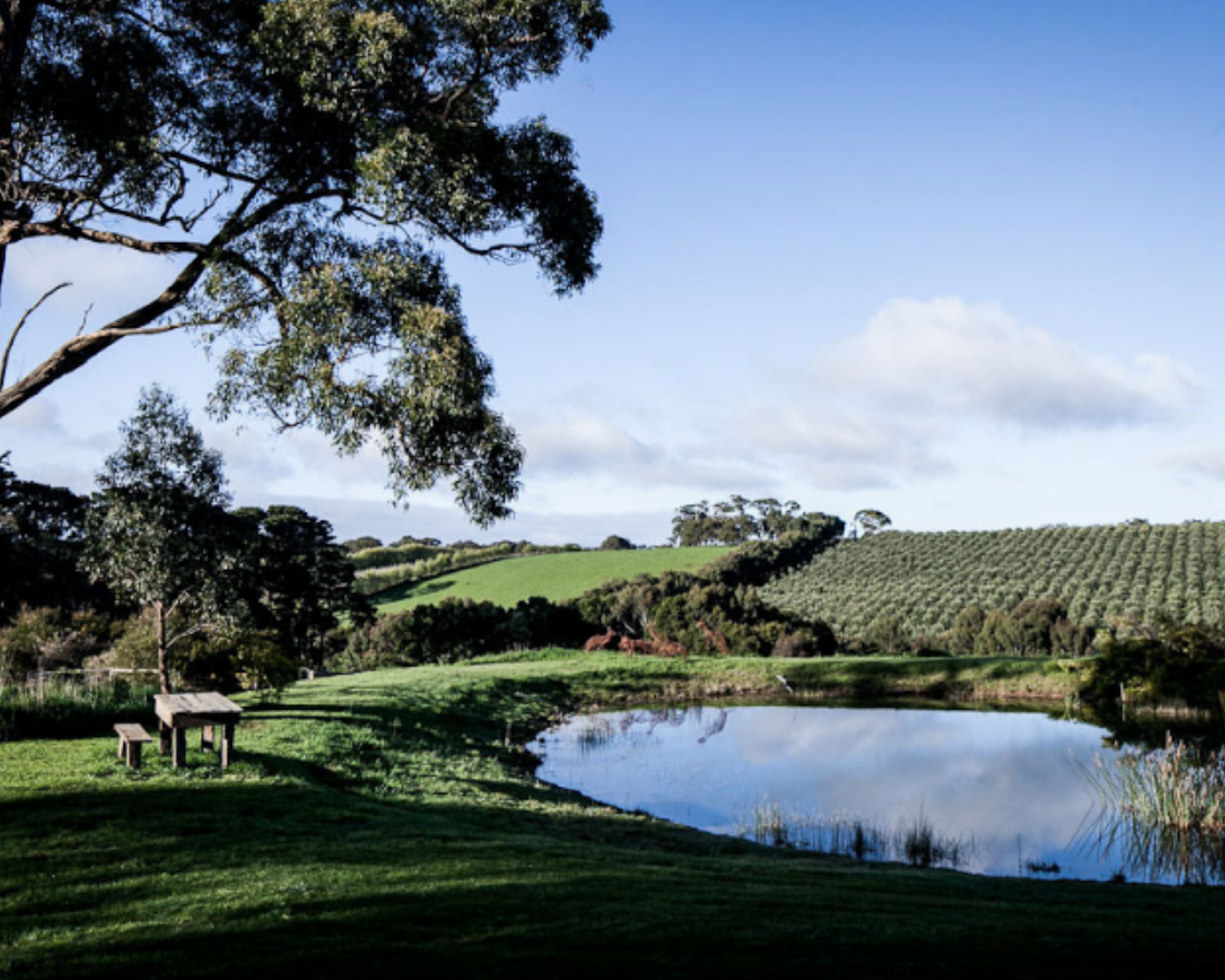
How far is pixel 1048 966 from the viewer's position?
6574 mm

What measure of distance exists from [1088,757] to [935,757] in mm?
3271

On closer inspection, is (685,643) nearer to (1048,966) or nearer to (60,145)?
(60,145)

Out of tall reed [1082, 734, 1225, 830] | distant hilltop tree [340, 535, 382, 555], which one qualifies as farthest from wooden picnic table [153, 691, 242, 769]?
distant hilltop tree [340, 535, 382, 555]

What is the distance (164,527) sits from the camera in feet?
65.1

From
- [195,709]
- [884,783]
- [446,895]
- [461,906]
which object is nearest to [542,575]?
[884,783]

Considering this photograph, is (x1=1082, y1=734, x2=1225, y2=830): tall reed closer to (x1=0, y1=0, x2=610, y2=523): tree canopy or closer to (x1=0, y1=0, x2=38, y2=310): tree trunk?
(x1=0, y1=0, x2=610, y2=523): tree canopy

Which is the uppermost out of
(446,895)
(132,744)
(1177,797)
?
(132,744)

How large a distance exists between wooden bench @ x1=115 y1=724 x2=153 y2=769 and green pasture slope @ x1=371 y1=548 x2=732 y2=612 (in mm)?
51364

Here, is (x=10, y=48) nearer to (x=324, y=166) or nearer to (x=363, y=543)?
(x=324, y=166)

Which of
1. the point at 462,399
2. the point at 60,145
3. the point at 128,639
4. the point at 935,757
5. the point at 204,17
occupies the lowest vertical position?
the point at 935,757

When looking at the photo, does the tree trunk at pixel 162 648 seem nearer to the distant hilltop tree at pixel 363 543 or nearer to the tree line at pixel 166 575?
the tree line at pixel 166 575

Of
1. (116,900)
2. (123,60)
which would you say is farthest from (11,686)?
(116,900)

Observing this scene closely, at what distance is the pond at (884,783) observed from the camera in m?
14.8

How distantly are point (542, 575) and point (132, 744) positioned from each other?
204 ft
